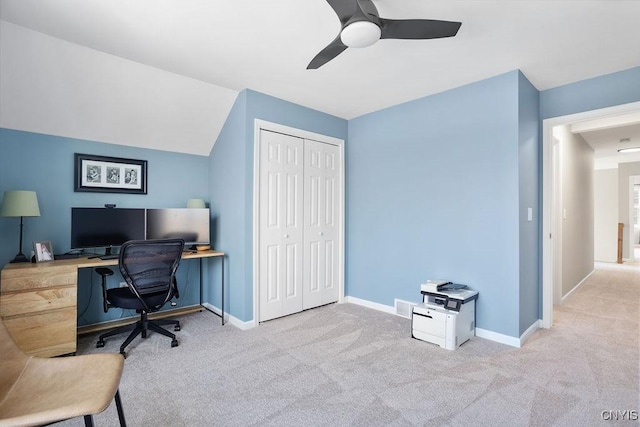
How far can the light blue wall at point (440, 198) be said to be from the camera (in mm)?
2850

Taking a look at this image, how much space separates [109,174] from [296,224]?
78.0 inches

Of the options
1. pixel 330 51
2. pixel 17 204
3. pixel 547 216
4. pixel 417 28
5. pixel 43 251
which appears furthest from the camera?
pixel 547 216

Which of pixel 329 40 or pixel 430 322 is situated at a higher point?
pixel 329 40

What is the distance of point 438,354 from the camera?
262 centimetres

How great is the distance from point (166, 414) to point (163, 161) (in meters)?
2.61

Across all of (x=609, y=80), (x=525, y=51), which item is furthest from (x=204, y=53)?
(x=609, y=80)

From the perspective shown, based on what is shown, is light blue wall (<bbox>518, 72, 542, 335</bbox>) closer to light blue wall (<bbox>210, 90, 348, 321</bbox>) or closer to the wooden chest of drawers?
light blue wall (<bbox>210, 90, 348, 321</bbox>)

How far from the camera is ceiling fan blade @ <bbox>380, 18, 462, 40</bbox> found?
1.75 meters

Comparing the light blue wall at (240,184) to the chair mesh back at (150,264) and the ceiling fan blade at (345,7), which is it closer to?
the chair mesh back at (150,264)

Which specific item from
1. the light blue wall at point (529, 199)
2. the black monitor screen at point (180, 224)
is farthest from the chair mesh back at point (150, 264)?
the light blue wall at point (529, 199)

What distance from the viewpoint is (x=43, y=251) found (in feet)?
8.70

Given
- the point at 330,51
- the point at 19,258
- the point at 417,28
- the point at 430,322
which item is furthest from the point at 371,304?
the point at 19,258

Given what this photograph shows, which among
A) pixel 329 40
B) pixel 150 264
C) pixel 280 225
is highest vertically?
pixel 329 40

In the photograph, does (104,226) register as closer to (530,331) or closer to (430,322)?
(430,322)
